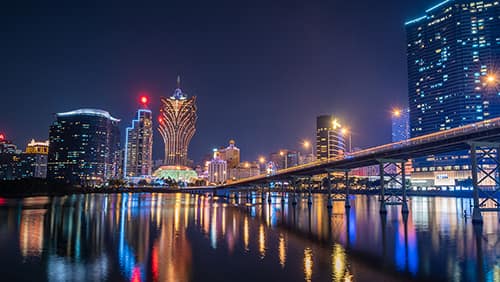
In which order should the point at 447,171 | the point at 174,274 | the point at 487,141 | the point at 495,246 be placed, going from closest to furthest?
the point at 174,274 < the point at 495,246 < the point at 487,141 < the point at 447,171

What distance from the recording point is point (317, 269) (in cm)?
2378

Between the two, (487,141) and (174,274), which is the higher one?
(487,141)

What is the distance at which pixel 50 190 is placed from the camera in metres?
159

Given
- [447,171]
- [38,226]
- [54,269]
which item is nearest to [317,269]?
[54,269]

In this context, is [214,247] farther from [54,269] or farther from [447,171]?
[447,171]

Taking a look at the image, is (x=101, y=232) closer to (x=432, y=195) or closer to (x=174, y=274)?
(x=174, y=274)

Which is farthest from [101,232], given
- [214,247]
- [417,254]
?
[417,254]

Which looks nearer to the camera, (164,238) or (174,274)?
(174,274)

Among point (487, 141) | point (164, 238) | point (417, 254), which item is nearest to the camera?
point (417, 254)

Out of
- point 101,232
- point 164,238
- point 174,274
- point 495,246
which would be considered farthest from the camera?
point 101,232

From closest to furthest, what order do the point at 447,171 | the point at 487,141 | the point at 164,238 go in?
the point at 164,238, the point at 487,141, the point at 447,171

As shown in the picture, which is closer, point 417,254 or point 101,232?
point 417,254

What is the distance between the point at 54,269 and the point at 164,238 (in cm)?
1461

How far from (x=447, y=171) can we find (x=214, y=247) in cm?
19204
